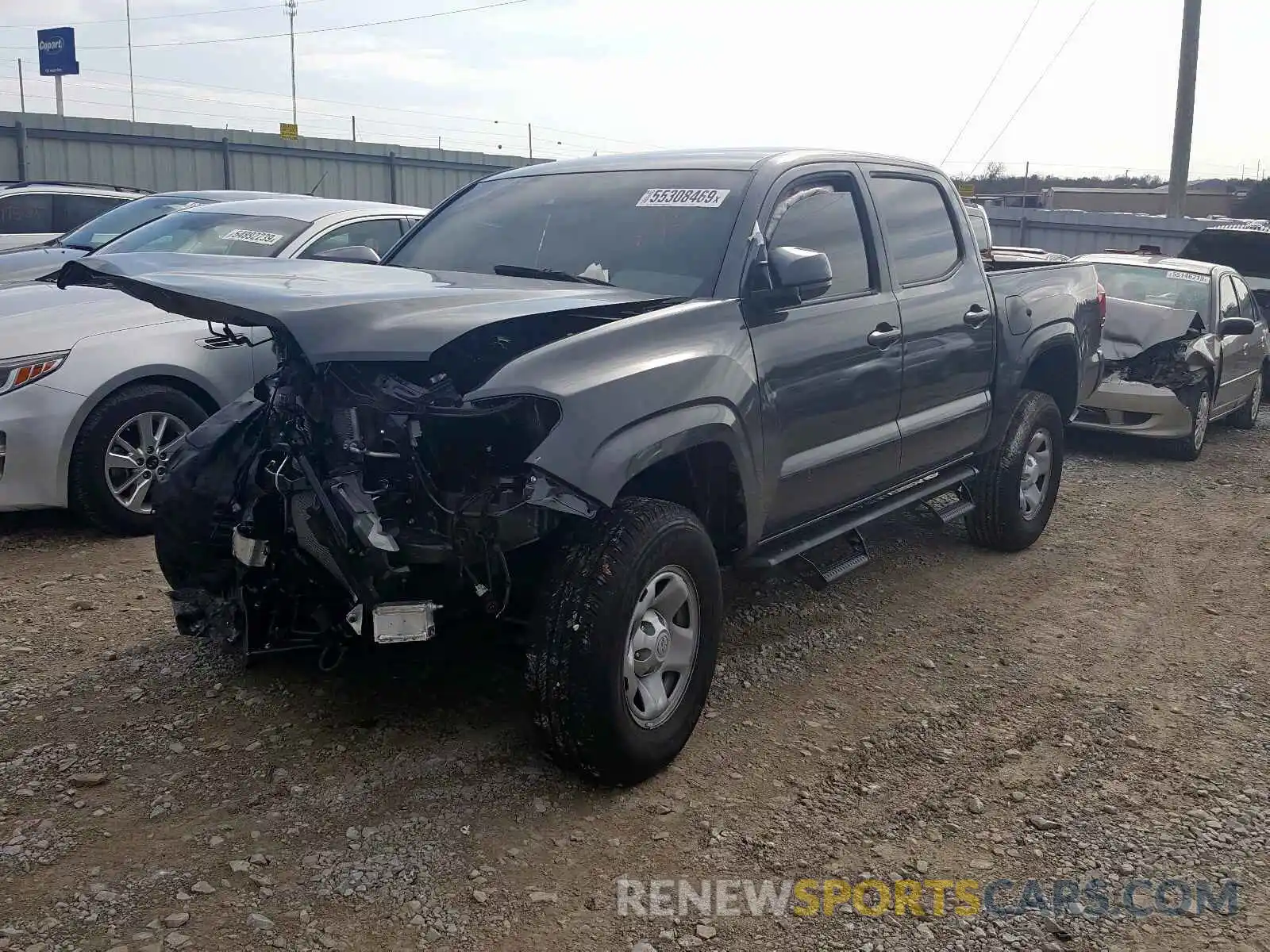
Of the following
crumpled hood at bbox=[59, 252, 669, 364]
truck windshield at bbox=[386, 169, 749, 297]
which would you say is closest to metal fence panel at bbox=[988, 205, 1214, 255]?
truck windshield at bbox=[386, 169, 749, 297]

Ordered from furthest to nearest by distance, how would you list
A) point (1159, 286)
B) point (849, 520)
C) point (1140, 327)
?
point (1159, 286) → point (1140, 327) → point (849, 520)

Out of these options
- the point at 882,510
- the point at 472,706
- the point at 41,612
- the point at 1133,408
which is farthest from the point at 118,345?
the point at 1133,408

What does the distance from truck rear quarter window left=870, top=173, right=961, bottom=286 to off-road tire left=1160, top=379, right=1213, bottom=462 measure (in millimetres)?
4799

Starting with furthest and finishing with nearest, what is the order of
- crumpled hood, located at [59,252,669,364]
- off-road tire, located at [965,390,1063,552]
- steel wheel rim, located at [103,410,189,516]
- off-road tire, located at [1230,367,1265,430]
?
1. off-road tire, located at [1230,367,1265,430]
2. off-road tire, located at [965,390,1063,552]
3. steel wheel rim, located at [103,410,189,516]
4. crumpled hood, located at [59,252,669,364]

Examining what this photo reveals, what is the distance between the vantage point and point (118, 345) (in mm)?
5426

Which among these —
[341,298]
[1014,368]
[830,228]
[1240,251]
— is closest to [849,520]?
[830,228]

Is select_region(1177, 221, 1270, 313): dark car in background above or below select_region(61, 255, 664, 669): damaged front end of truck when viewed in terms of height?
above

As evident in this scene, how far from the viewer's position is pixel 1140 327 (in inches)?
381

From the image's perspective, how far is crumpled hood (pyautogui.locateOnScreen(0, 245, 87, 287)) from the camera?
7738mm

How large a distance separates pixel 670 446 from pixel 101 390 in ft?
10.6

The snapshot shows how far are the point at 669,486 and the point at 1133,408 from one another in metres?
6.57

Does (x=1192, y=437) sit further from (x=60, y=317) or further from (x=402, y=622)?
(x=60, y=317)

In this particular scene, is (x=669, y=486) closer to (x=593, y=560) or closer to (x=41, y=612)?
(x=593, y=560)

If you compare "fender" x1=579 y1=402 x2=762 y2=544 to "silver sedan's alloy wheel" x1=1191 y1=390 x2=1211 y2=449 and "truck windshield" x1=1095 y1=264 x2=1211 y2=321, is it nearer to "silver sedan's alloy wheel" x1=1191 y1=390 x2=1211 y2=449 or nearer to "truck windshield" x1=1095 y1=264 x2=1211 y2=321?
"silver sedan's alloy wheel" x1=1191 y1=390 x2=1211 y2=449
